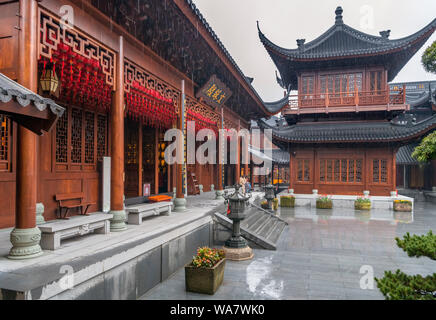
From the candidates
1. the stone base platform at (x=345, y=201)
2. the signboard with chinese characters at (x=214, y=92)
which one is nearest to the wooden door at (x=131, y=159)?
the signboard with chinese characters at (x=214, y=92)

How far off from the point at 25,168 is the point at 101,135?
396 cm

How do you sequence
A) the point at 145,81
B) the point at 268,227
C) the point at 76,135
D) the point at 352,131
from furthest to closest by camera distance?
the point at 352,131 < the point at 268,227 < the point at 145,81 < the point at 76,135

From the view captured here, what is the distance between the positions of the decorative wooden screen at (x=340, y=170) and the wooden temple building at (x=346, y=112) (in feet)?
0.18

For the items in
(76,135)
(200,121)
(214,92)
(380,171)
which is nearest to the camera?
(76,135)

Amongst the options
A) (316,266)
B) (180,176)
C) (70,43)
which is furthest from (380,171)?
(70,43)

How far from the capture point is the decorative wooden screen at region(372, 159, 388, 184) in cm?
1681

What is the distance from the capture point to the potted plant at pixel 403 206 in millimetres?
15281

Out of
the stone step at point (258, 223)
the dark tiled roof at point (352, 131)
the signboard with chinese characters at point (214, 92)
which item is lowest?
the stone step at point (258, 223)

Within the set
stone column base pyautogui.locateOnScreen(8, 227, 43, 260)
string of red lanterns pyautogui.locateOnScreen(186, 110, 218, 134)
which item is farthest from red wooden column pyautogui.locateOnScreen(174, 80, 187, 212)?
stone column base pyautogui.locateOnScreen(8, 227, 43, 260)

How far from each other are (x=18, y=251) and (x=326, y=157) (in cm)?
1671

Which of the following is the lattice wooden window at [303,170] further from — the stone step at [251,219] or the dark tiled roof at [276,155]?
the dark tiled roof at [276,155]

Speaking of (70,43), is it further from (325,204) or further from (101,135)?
(325,204)

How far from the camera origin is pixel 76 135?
22.5 feet
